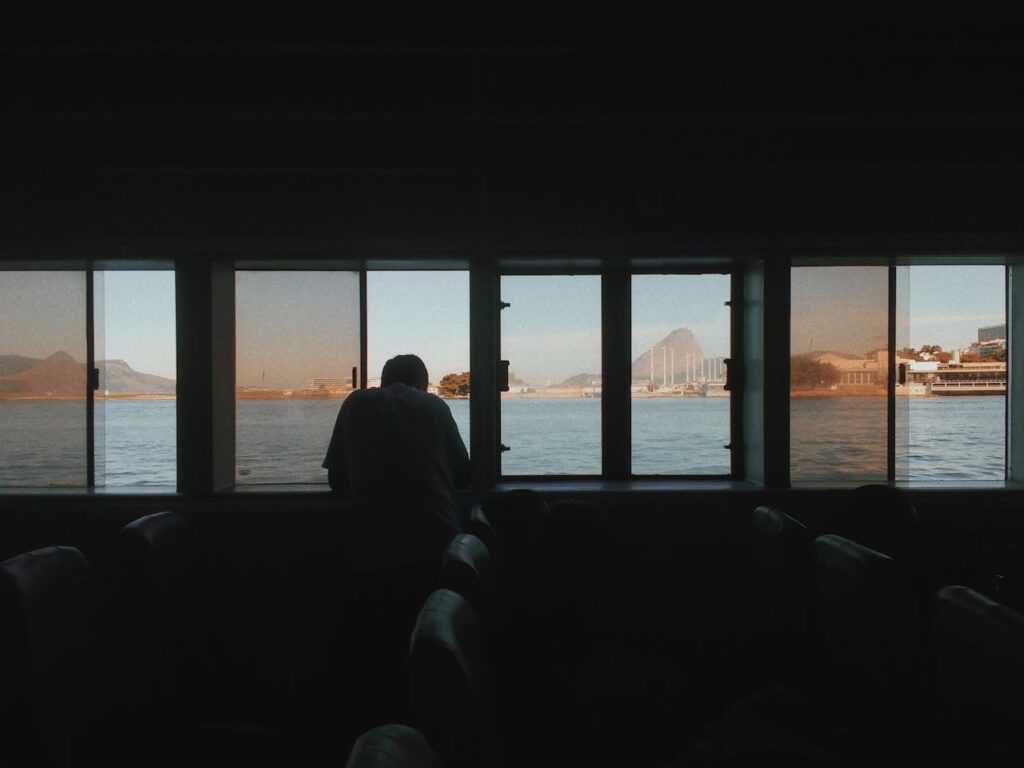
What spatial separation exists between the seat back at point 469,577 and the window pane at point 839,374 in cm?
289

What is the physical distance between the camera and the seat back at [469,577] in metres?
1.78

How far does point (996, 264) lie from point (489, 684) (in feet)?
15.0

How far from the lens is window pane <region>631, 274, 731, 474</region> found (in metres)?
4.50

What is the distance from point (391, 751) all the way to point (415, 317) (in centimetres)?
379

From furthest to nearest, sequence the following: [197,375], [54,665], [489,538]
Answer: [197,375]
[489,538]
[54,665]

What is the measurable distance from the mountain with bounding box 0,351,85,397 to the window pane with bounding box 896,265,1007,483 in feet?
17.0

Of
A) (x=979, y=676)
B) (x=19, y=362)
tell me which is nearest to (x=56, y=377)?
(x=19, y=362)

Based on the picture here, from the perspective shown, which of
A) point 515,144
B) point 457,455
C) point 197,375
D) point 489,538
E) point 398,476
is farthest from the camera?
point 197,375

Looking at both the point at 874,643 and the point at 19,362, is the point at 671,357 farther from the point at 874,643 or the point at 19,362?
the point at 19,362

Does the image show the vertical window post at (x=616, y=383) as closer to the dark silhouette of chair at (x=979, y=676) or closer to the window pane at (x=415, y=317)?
the window pane at (x=415, y=317)

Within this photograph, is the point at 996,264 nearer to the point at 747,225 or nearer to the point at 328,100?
the point at 747,225

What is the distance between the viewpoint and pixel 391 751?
83 centimetres

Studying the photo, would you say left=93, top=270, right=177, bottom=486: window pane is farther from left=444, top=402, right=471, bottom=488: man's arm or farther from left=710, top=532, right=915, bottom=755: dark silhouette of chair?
left=710, top=532, right=915, bottom=755: dark silhouette of chair

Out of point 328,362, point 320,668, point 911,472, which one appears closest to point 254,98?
point 328,362
